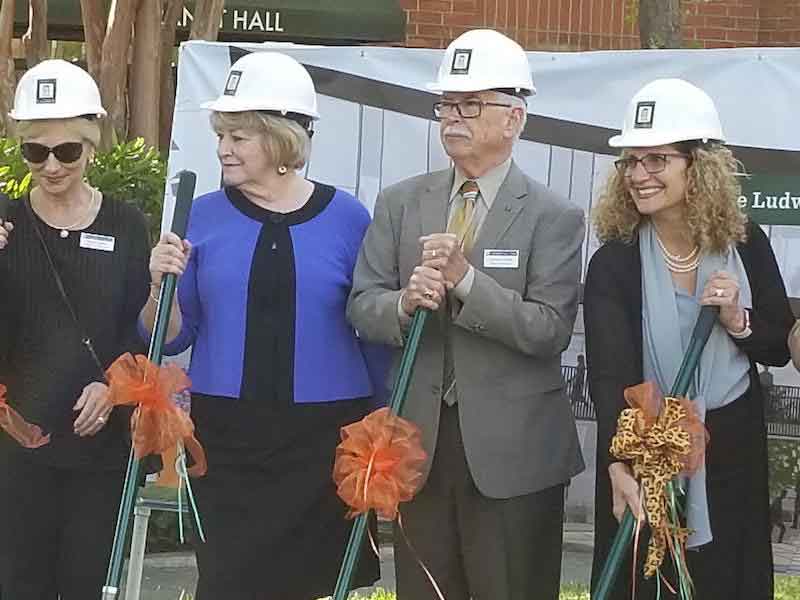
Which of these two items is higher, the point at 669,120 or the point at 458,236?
the point at 669,120

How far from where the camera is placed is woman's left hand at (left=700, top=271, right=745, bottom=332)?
153 inches

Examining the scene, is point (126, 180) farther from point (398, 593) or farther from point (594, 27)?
point (594, 27)

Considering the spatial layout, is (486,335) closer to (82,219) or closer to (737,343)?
(737,343)

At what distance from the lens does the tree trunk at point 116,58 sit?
9055 mm

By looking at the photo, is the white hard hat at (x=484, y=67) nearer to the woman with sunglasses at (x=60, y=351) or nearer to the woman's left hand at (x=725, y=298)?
the woman's left hand at (x=725, y=298)

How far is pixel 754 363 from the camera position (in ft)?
13.7

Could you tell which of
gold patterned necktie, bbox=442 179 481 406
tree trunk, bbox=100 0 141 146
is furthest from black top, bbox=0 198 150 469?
tree trunk, bbox=100 0 141 146

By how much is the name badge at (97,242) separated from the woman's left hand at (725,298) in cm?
173

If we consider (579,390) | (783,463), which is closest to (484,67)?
(579,390)

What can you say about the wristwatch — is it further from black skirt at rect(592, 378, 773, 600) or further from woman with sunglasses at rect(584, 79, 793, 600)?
black skirt at rect(592, 378, 773, 600)

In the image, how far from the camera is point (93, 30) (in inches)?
372

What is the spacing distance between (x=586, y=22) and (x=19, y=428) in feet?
25.2

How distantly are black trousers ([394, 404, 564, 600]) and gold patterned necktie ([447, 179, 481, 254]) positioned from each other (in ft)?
1.60

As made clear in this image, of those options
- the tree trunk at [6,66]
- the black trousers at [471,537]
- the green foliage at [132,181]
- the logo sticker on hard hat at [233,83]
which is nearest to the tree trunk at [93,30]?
the tree trunk at [6,66]
